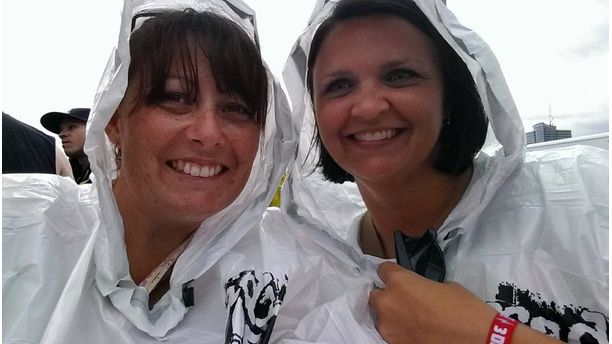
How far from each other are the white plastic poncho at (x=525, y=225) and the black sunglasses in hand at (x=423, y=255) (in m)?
0.03

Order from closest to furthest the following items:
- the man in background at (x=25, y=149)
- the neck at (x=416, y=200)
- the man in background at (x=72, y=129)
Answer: the neck at (x=416, y=200) < the man in background at (x=25, y=149) < the man in background at (x=72, y=129)

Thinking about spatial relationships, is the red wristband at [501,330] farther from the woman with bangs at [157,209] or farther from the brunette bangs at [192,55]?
the brunette bangs at [192,55]

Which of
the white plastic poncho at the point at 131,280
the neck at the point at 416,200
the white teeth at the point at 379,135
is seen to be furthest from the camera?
the neck at the point at 416,200

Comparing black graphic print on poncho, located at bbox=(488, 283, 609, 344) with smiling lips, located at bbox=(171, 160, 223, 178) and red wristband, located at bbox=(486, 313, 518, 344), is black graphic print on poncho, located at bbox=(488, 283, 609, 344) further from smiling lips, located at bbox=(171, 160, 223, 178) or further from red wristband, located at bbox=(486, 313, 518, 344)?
smiling lips, located at bbox=(171, 160, 223, 178)

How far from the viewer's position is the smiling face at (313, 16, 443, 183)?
48.0 inches

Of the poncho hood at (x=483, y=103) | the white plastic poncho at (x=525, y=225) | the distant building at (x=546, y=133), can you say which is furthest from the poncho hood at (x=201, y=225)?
the distant building at (x=546, y=133)

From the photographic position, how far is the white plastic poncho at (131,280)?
103 centimetres

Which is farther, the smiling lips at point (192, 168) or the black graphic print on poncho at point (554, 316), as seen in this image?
the smiling lips at point (192, 168)

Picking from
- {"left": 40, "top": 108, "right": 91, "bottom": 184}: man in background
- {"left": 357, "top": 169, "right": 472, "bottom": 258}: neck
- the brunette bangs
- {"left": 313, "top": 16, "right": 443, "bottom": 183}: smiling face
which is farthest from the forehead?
{"left": 40, "top": 108, "right": 91, "bottom": 184}: man in background

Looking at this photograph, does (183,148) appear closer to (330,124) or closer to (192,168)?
(192,168)

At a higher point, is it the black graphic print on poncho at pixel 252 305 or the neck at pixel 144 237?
the neck at pixel 144 237

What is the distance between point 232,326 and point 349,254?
0.46m

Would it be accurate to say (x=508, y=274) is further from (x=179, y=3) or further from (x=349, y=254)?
(x=179, y=3)

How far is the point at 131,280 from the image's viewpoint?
3.74 feet
